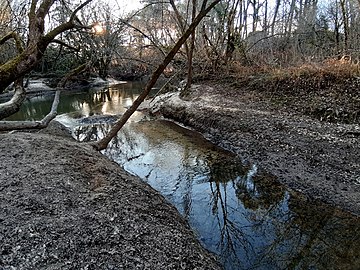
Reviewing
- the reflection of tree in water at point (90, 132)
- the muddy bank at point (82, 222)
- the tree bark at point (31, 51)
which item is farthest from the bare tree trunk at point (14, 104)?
the reflection of tree in water at point (90, 132)

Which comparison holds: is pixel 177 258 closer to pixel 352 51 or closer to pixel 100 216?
pixel 100 216

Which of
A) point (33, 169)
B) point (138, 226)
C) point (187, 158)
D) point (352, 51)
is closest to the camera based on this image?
point (138, 226)

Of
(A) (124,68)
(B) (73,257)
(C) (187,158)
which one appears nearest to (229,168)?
(C) (187,158)

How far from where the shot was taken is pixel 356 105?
275 inches

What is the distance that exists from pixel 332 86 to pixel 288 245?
19.2 feet

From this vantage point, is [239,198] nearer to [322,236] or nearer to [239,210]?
[239,210]

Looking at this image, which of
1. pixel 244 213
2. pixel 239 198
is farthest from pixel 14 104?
pixel 244 213

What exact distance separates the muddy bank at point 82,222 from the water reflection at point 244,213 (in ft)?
1.85

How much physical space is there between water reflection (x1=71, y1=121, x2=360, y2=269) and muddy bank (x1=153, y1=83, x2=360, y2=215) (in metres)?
0.31

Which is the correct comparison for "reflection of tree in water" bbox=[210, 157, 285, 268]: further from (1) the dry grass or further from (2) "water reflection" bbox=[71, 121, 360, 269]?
(1) the dry grass

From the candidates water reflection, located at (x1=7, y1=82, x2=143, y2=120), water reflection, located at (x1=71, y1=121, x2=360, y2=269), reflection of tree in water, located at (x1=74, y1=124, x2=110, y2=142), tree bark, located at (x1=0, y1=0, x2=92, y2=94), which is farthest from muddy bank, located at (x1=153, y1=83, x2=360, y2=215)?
tree bark, located at (x1=0, y1=0, x2=92, y2=94)

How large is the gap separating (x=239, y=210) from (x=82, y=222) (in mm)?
2368

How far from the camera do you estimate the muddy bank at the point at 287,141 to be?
4.70 metres

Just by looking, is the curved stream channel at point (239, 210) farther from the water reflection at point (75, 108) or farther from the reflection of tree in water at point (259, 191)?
the water reflection at point (75, 108)
